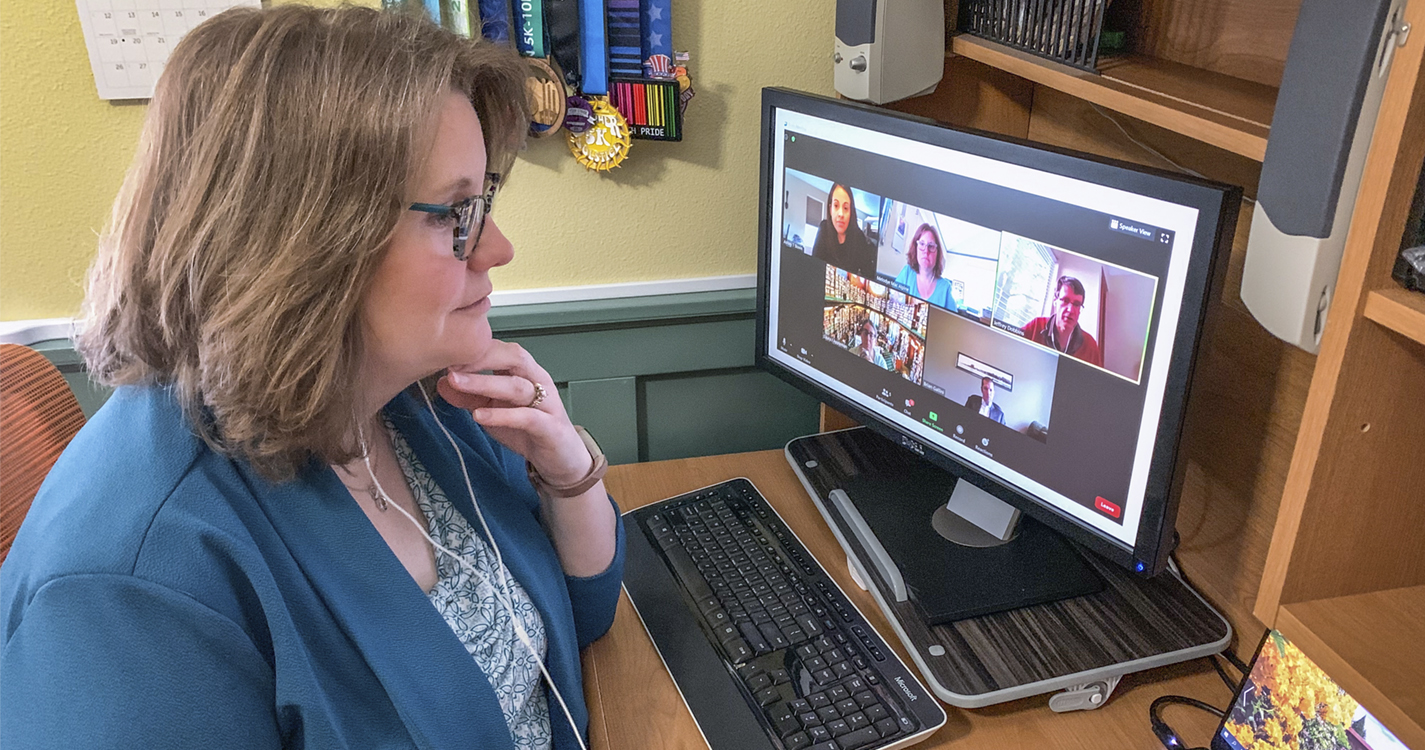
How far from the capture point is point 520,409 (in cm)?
100

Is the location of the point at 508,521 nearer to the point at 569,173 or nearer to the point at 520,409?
the point at 520,409

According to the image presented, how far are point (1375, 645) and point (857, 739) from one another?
1.39ft

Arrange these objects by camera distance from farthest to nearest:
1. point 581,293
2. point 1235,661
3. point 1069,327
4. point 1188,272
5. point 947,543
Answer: point 581,293
point 947,543
point 1235,661
point 1069,327
point 1188,272

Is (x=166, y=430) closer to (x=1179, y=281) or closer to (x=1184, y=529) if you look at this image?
(x=1179, y=281)

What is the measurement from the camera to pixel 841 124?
1.08m

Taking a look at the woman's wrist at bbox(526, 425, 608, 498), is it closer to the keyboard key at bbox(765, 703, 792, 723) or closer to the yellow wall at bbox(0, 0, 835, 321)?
the keyboard key at bbox(765, 703, 792, 723)

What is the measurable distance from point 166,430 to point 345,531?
0.52 feet

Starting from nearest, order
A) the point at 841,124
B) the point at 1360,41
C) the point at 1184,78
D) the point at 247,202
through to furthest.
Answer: the point at 1360,41, the point at 247,202, the point at 1184,78, the point at 841,124

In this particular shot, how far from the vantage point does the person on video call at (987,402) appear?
1.00 metres

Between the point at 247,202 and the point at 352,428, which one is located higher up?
the point at 247,202

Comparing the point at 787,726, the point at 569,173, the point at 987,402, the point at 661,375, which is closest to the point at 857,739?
the point at 787,726

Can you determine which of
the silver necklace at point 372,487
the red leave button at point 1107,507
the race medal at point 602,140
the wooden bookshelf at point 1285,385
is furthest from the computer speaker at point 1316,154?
the race medal at point 602,140

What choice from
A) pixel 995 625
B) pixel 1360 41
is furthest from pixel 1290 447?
pixel 1360 41

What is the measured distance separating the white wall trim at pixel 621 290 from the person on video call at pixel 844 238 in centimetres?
32
